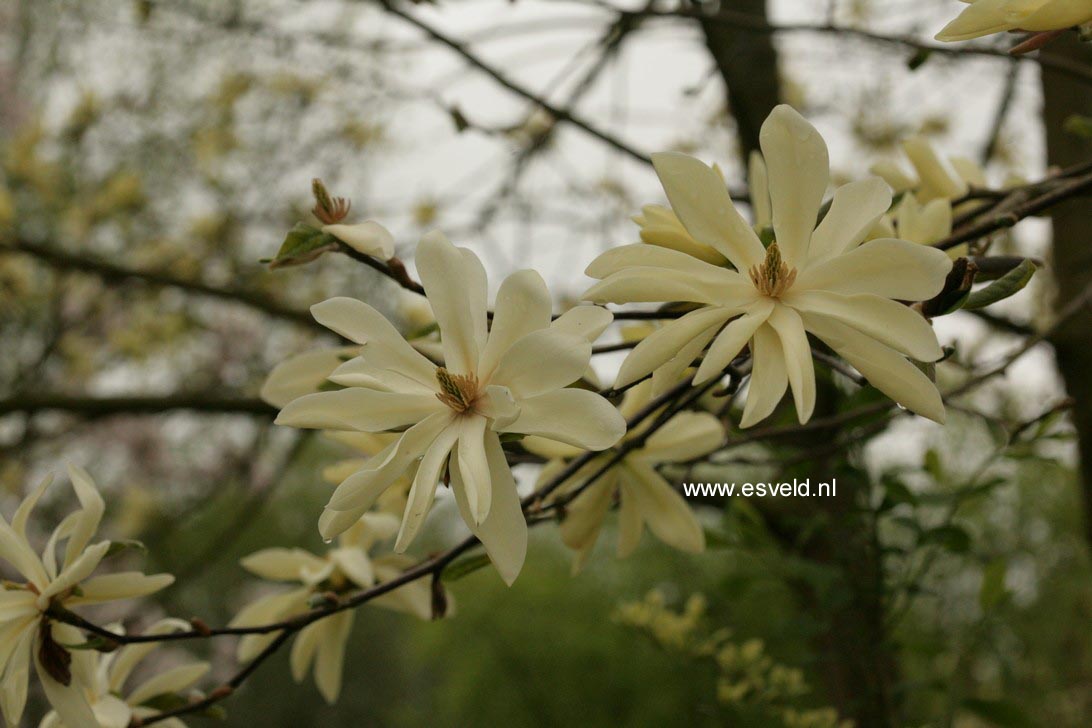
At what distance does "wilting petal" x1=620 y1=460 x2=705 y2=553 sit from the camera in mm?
436

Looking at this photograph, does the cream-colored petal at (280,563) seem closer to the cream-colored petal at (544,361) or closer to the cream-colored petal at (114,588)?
the cream-colored petal at (114,588)

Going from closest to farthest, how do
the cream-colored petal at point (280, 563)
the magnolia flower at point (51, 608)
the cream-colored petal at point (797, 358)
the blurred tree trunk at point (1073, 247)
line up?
the cream-colored petal at point (797, 358) → the magnolia flower at point (51, 608) → the cream-colored petal at point (280, 563) → the blurred tree trunk at point (1073, 247)

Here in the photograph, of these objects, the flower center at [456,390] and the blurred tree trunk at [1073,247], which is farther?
the blurred tree trunk at [1073,247]

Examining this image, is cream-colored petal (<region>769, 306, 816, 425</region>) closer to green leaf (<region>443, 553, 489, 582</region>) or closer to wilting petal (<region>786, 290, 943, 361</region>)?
wilting petal (<region>786, 290, 943, 361</region>)

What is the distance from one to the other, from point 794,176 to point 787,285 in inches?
1.4

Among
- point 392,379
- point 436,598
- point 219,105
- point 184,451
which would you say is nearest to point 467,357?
point 392,379

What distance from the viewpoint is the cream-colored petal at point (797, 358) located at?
0.89 feet

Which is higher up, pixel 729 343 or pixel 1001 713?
pixel 729 343

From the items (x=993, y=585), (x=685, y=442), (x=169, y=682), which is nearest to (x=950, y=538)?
(x=993, y=585)

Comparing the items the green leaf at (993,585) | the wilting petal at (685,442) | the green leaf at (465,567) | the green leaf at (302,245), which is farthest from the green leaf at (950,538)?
the green leaf at (302,245)

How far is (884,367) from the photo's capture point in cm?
29

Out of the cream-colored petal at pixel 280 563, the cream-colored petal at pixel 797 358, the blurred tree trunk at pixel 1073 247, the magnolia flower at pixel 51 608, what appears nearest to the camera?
the cream-colored petal at pixel 797 358

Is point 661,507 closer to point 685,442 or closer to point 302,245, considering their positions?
point 685,442

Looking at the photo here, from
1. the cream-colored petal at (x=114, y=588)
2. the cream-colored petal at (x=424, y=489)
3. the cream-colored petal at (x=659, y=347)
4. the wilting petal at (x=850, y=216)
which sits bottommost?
the cream-colored petal at (x=114, y=588)
